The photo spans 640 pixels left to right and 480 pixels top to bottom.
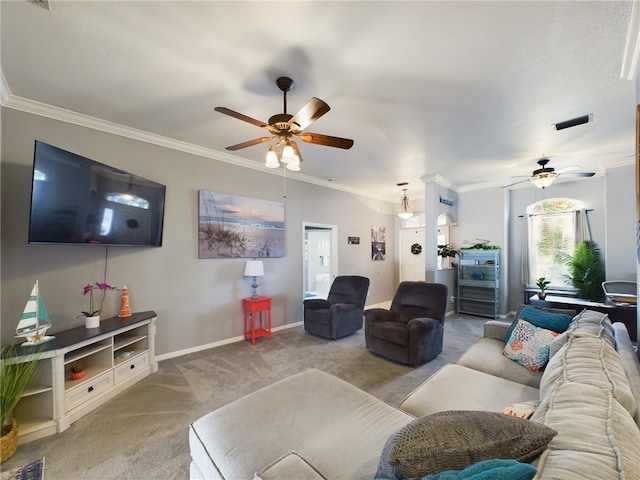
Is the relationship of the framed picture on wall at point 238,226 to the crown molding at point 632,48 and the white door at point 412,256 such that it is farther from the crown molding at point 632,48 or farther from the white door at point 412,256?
the crown molding at point 632,48

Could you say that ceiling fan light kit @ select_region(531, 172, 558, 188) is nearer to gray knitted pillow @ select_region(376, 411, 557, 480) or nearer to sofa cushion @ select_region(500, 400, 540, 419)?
sofa cushion @ select_region(500, 400, 540, 419)

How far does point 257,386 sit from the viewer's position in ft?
8.72

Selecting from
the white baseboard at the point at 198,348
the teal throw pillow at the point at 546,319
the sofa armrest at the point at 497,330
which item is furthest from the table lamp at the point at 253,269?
the teal throw pillow at the point at 546,319

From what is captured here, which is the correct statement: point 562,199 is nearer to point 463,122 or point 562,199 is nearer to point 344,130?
point 463,122

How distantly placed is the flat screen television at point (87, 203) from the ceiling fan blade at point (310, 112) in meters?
1.94

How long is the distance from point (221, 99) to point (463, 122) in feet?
8.58

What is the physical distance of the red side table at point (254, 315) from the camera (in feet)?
12.6

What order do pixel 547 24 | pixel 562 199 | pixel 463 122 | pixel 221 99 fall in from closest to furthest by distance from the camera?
pixel 547 24 < pixel 221 99 < pixel 463 122 < pixel 562 199

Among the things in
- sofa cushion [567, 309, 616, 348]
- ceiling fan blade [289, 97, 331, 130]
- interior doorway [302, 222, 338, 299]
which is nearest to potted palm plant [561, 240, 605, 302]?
sofa cushion [567, 309, 616, 348]

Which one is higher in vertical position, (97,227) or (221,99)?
(221,99)

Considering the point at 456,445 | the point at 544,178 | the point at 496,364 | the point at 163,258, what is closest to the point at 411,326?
the point at 496,364

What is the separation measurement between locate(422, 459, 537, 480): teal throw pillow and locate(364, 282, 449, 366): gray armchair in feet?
8.16

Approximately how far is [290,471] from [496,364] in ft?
6.39

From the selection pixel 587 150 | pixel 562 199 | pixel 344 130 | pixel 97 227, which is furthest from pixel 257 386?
pixel 562 199
